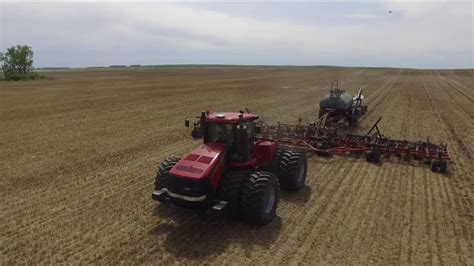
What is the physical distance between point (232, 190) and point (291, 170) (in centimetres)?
236

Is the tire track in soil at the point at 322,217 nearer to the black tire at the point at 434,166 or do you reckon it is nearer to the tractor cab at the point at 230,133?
the tractor cab at the point at 230,133

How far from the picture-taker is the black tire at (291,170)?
29.6ft

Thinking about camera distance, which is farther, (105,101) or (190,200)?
(105,101)

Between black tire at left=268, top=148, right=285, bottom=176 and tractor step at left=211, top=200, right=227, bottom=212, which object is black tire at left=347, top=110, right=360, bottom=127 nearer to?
black tire at left=268, top=148, right=285, bottom=176

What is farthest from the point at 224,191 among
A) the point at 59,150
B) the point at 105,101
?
the point at 105,101

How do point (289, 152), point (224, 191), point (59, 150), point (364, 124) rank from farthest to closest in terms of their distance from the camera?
point (364, 124)
point (59, 150)
point (289, 152)
point (224, 191)

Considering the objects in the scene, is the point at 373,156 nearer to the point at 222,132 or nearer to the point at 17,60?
the point at 222,132

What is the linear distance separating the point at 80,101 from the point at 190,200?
22.5 m

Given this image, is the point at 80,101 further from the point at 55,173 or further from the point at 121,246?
the point at 121,246

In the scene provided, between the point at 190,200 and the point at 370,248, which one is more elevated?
the point at 190,200

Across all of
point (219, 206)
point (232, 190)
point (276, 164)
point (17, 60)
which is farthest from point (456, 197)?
point (17, 60)

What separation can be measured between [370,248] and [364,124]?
42.6 ft

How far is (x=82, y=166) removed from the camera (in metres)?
11.3

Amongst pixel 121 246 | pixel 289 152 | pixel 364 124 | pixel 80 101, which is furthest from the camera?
pixel 80 101
